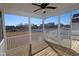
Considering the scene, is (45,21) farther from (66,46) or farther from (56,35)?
(66,46)

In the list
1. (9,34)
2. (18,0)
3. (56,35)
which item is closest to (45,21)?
(56,35)

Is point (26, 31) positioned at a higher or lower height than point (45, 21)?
lower

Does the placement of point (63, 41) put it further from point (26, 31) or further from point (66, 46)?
point (26, 31)

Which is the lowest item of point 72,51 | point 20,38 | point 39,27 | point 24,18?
point 72,51

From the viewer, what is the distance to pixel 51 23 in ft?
23.8

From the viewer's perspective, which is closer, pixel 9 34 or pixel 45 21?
pixel 9 34

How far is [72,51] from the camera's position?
5.16 m

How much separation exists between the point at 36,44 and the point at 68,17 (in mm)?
2470

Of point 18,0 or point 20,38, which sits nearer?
point 18,0

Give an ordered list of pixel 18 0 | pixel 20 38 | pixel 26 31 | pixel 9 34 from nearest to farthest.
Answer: pixel 18 0 < pixel 9 34 < pixel 20 38 < pixel 26 31

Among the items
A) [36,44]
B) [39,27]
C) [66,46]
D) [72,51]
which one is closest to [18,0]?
[72,51]

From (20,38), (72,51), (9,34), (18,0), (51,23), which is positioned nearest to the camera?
(18,0)

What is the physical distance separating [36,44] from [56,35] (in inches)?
52.2

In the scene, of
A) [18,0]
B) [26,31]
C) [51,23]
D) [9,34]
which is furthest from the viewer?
[51,23]
